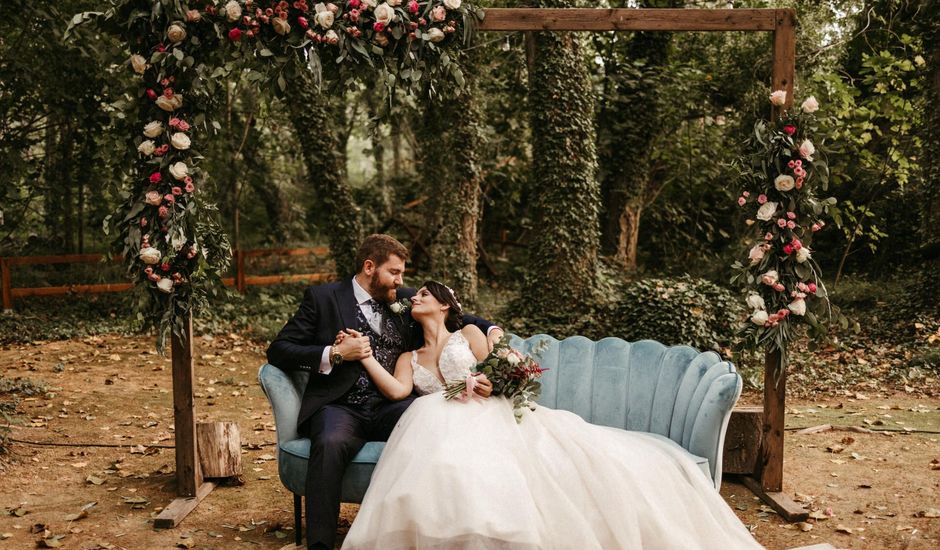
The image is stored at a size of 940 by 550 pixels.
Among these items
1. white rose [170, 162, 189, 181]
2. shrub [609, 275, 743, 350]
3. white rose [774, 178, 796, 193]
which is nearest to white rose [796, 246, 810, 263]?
white rose [774, 178, 796, 193]

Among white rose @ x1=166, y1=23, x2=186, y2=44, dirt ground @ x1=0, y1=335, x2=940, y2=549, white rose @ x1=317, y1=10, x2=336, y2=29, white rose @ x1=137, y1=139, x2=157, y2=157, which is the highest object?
white rose @ x1=317, y1=10, x2=336, y2=29

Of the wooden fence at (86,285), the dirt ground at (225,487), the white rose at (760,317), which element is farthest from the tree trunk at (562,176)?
the white rose at (760,317)

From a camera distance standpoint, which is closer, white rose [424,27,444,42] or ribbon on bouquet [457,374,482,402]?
ribbon on bouquet [457,374,482,402]

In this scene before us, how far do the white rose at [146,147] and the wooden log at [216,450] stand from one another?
1.72 meters

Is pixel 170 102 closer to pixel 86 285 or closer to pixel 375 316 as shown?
pixel 375 316

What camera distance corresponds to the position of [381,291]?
4.74 metres

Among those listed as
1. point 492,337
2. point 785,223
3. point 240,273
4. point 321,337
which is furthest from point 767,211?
point 240,273

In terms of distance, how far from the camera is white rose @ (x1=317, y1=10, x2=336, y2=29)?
4648 mm

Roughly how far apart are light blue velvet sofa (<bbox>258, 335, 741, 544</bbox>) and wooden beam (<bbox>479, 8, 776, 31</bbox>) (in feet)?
6.30

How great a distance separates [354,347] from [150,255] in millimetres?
1316

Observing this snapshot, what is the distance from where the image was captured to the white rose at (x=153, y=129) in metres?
4.71

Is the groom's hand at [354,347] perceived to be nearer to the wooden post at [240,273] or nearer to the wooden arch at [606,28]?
the wooden arch at [606,28]

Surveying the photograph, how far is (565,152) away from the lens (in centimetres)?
984

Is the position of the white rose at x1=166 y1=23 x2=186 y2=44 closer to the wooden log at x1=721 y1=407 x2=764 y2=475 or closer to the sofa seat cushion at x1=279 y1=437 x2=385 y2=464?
the sofa seat cushion at x1=279 y1=437 x2=385 y2=464
